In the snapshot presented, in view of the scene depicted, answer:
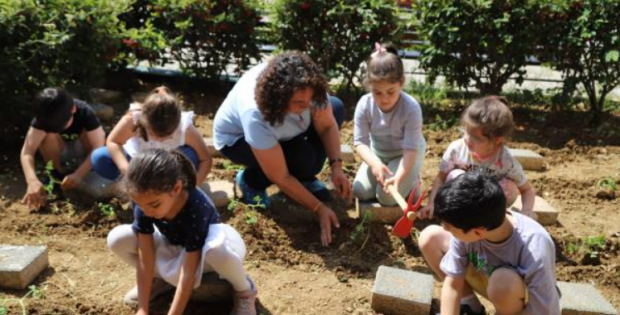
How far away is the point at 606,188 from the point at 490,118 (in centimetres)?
166

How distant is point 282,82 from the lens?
11.2ft

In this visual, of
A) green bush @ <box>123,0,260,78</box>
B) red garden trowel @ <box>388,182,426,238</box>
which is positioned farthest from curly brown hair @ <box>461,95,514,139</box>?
green bush @ <box>123,0,260,78</box>

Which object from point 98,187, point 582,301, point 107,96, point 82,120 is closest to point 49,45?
point 82,120

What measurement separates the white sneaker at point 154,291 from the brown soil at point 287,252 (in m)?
0.04

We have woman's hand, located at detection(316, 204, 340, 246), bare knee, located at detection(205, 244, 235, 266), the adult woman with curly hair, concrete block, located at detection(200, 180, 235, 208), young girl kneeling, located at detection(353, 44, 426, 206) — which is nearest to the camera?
bare knee, located at detection(205, 244, 235, 266)

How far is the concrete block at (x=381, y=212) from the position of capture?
3.92 metres

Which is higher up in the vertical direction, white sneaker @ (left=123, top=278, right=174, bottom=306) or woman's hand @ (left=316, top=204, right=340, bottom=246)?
woman's hand @ (left=316, top=204, right=340, bottom=246)

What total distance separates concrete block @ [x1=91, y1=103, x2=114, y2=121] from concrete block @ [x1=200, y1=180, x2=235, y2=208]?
1.76 metres

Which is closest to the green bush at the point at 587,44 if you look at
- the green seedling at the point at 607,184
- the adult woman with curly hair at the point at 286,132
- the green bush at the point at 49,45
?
the green seedling at the point at 607,184

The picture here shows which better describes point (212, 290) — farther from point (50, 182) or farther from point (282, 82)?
point (50, 182)

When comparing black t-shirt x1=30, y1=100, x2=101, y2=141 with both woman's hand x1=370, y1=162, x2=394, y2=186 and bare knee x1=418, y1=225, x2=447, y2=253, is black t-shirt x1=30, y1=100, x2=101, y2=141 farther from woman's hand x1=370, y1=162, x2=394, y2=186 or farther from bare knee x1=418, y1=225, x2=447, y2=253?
bare knee x1=418, y1=225, x2=447, y2=253

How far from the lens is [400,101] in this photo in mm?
3834

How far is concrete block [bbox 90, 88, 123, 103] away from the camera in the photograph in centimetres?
603

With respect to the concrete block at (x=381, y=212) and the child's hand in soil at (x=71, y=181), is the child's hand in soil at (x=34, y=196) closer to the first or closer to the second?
the child's hand in soil at (x=71, y=181)
